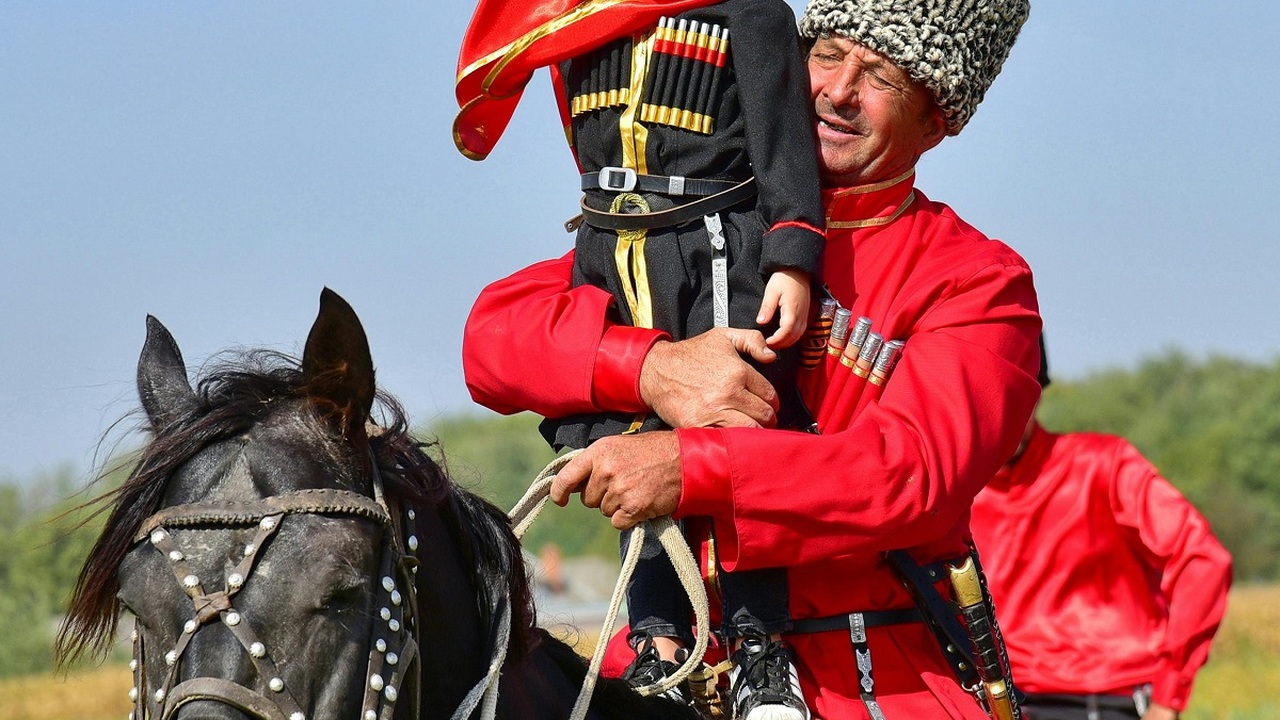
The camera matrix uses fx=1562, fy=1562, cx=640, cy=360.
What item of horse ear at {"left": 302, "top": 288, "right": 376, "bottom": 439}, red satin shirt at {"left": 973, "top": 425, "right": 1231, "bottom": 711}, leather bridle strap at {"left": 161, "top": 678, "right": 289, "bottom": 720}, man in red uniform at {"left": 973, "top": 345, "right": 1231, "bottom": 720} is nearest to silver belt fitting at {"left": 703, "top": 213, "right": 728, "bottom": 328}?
horse ear at {"left": 302, "top": 288, "right": 376, "bottom": 439}

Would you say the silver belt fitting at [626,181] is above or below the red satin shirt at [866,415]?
above

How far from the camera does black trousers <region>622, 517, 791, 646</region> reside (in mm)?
3795

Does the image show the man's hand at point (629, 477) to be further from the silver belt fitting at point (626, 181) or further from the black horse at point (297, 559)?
the silver belt fitting at point (626, 181)

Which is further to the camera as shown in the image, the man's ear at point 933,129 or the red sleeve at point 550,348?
the man's ear at point 933,129

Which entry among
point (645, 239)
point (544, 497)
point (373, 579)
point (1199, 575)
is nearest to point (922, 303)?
point (645, 239)

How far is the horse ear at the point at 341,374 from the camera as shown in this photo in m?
3.06

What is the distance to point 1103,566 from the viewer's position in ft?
29.6

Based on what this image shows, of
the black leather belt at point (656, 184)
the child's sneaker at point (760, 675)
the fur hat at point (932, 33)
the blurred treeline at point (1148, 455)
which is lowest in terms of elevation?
the blurred treeline at point (1148, 455)

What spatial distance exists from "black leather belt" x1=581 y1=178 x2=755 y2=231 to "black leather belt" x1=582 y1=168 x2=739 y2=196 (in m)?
0.02

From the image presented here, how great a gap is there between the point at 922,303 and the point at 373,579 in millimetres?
1655

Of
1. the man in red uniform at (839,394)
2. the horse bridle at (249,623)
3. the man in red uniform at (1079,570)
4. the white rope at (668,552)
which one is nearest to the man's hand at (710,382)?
the man in red uniform at (839,394)

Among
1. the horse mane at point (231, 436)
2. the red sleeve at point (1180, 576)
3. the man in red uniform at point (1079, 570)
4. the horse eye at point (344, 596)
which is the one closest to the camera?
the horse eye at point (344, 596)

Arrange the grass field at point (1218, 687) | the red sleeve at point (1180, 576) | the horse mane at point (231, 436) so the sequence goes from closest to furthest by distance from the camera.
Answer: the horse mane at point (231, 436) → the red sleeve at point (1180, 576) → the grass field at point (1218, 687)

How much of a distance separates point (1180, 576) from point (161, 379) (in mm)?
6595
